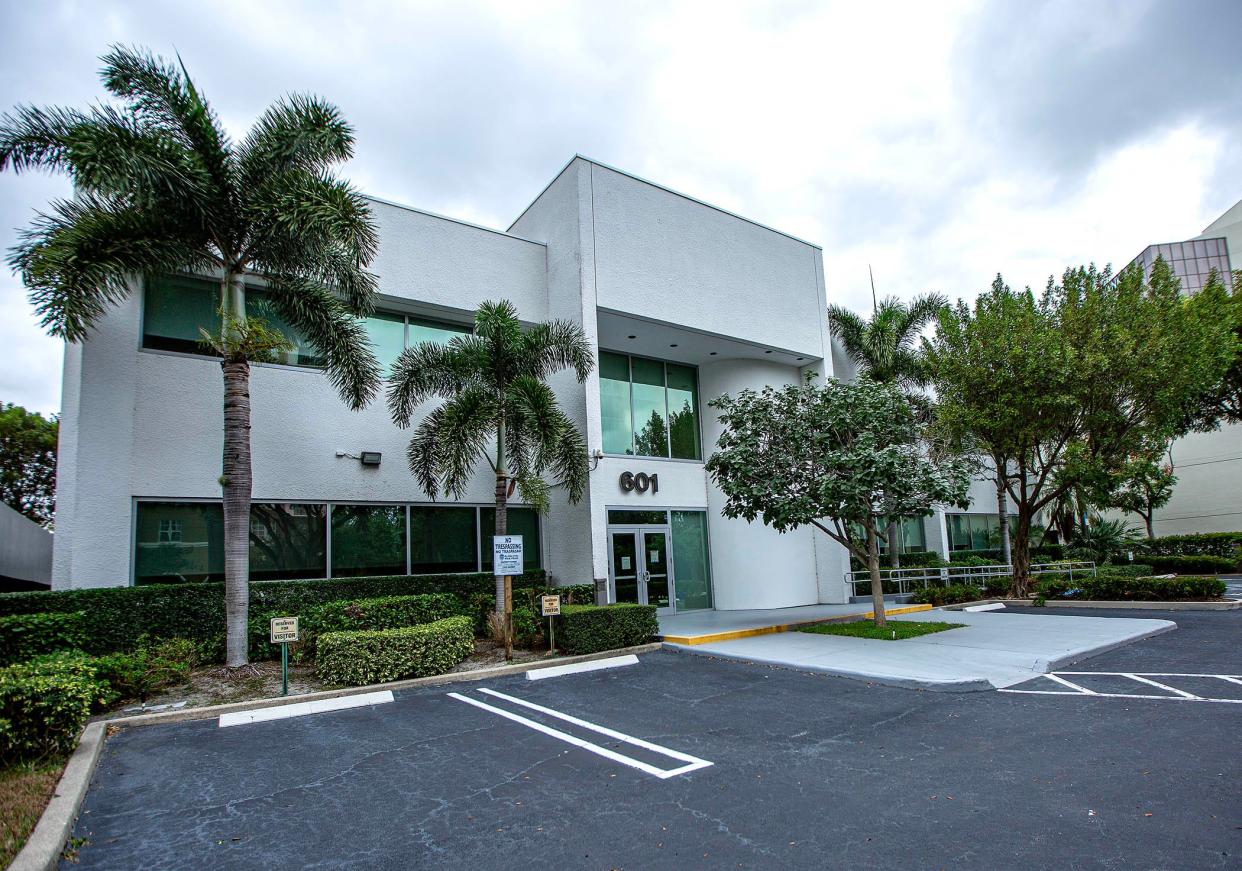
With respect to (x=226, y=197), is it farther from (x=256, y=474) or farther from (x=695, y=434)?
(x=695, y=434)

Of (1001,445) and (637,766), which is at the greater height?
(1001,445)

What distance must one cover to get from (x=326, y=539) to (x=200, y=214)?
6089 mm

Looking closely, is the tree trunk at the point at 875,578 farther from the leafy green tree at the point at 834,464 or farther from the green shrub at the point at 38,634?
the green shrub at the point at 38,634

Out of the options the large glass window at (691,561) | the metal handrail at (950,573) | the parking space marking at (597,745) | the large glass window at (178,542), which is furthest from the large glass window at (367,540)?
→ the metal handrail at (950,573)

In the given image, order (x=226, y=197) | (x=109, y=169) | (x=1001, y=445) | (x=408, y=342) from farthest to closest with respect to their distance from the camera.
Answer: (x=1001, y=445) → (x=408, y=342) → (x=226, y=197) → (x=109, y=169)

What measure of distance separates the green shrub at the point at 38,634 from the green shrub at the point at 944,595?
18147 mm

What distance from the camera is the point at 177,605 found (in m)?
10.5

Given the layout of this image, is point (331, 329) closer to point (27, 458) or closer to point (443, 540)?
point (443, 540)

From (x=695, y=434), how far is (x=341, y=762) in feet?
46.5

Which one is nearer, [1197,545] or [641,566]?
[641,566]

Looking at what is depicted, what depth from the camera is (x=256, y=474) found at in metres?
12.6

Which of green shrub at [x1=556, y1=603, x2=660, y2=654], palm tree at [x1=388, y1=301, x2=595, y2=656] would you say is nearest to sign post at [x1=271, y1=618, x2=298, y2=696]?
palm tree at [x1=388, y1=301, x2=595, y2=656]

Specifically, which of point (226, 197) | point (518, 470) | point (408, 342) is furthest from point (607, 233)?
point (226, 197)

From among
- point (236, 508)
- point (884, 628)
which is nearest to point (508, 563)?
point (236, 508)
